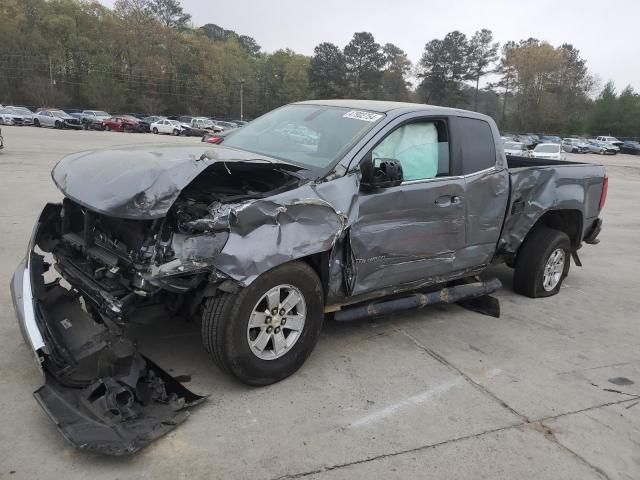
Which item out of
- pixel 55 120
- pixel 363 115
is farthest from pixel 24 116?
pixel 363 115

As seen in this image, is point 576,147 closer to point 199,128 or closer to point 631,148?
point 631,148

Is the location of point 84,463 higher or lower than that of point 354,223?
lower

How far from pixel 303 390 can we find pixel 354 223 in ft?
3.91

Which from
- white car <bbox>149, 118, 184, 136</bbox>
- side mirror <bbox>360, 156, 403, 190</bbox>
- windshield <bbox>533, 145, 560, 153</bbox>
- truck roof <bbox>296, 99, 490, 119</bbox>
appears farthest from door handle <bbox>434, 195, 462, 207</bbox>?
white car <bbox>149, 118, 184, 136</bbox>

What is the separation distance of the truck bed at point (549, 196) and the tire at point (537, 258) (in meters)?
0.23

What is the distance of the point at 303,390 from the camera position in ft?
12.0

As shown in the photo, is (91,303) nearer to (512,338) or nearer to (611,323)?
(512,338)

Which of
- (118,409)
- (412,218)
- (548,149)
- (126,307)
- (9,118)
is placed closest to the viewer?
(118,409)

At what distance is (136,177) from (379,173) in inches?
65.5

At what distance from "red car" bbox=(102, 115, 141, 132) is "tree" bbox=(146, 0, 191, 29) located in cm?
5456

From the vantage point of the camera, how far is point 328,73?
302ft

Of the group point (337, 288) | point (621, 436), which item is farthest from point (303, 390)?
point (621, 436)

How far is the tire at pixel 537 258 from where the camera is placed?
5781mm

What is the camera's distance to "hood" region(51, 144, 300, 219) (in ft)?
10.2
